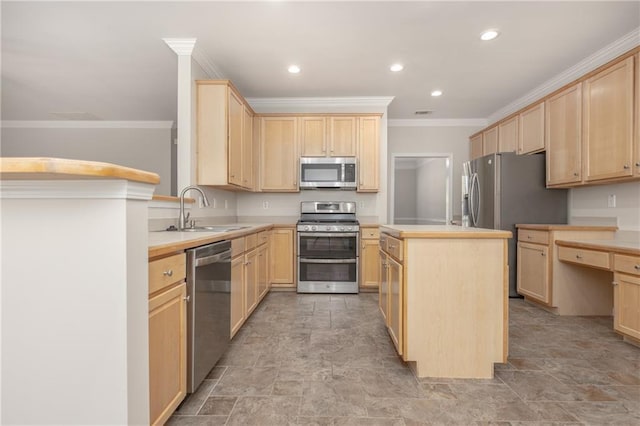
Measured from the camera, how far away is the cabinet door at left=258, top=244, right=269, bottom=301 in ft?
10.8

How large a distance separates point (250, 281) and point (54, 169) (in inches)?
89.1

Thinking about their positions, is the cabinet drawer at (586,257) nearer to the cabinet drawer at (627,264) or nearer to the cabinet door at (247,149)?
the cabinet drawer at (627,264)

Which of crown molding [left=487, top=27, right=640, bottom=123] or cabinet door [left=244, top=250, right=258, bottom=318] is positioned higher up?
crown molding [left=487, top=27, right=640, bottom=123]

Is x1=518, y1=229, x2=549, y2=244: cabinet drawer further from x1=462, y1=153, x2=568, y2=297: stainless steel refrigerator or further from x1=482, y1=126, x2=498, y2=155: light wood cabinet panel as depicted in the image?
x1=482, y1=126, x2=498, y2=155: light wood cabinet panel

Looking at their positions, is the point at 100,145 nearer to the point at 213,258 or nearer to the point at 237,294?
the point at 237,294

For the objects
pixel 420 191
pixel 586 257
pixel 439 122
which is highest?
pixel 439 122

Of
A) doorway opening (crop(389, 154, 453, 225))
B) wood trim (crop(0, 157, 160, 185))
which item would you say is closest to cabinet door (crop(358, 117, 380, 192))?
doorway opening (crop(389, 154, 453, 225))

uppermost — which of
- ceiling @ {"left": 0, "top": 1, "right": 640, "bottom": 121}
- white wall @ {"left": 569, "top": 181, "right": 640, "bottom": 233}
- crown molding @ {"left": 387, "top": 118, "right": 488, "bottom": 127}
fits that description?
ceiling @ {"left": 0, "top": 1, "right": 640, "bottom": 121}

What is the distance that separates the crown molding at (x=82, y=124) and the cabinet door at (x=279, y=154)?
2440mm

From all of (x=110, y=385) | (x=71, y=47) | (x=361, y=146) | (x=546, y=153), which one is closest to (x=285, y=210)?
(x=361, y=146)

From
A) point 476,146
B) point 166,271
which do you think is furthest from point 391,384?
point 476,146

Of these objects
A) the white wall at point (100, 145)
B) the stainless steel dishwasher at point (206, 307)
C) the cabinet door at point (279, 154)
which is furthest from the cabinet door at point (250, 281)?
the white wall at point (100, 145)

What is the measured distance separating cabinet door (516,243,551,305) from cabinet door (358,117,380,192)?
75.6 inches

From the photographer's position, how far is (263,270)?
3508mm
